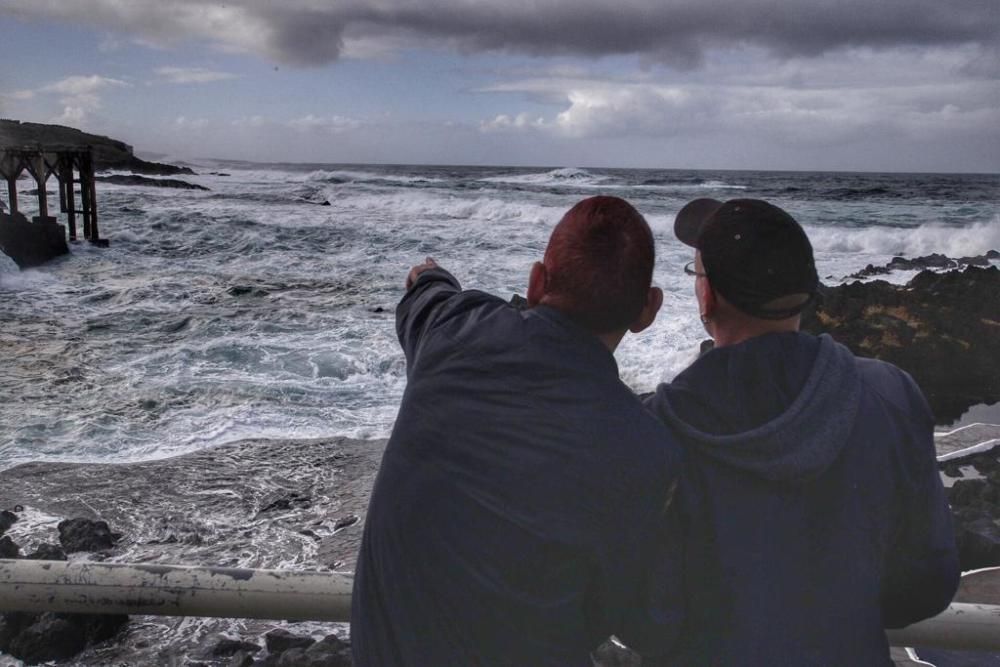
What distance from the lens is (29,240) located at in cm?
→ 1741

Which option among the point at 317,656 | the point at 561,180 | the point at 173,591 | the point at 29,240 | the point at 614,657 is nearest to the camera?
the point at 173,591

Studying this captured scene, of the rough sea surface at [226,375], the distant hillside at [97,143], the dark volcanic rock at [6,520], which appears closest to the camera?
the dark volcanic rock at [6,520]

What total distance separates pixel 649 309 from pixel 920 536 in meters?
0.61

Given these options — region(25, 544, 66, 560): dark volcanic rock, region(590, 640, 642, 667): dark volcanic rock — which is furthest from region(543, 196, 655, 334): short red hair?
region(25, 544, 66, 560): dark volcanic rock

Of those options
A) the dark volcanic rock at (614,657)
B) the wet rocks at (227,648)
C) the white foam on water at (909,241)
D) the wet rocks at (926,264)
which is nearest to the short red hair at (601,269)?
the dark volcanic rock at (614,657)

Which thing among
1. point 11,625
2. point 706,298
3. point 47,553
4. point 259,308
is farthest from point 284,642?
point 259,308

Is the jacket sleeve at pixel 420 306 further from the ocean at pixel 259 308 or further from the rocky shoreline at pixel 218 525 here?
the ocean at pixel 259 308

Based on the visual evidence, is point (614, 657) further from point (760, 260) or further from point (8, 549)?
point (8, 549)

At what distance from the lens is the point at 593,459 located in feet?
4.47

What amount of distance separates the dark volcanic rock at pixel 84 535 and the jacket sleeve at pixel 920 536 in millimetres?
4939

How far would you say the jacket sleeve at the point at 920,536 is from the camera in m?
1.47

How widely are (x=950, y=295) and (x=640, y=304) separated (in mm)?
14308

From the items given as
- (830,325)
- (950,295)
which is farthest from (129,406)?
(950,295)

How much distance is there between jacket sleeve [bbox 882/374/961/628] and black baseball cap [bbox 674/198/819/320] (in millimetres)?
262
